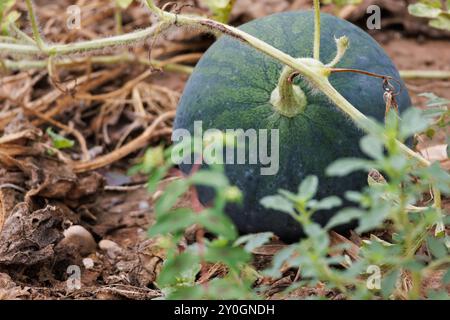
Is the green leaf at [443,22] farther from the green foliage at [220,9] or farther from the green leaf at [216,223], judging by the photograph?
the green leaf at [216,223]

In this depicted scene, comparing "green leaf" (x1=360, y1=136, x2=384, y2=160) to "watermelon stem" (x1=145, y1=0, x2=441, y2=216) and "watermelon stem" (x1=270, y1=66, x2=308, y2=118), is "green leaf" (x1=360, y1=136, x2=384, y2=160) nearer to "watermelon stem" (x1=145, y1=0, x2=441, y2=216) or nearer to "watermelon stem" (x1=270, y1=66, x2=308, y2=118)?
"watermelon stem" (x1=145, y1=0, x2=441, y2=216)

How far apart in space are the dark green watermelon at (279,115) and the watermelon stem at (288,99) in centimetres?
2

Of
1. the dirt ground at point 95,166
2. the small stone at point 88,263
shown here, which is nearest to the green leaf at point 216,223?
the dirt ground at point 95,166

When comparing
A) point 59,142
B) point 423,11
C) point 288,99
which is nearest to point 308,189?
point 288,99

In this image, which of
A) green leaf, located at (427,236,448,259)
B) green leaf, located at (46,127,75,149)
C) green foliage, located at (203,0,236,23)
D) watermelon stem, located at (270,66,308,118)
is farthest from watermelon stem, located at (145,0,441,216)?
green leaf, located at (46,127,75,149)

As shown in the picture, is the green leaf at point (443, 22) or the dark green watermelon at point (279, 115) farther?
the green leaf at point (443, 22)

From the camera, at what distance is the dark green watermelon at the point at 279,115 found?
7.37 feet

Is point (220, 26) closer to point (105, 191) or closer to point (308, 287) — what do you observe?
point (308, 287)

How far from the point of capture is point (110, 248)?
8.73 ft

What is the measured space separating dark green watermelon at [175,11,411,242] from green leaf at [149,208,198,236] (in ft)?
2.76

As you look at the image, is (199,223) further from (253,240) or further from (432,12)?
(432,12)

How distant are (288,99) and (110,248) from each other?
2.78 ft
